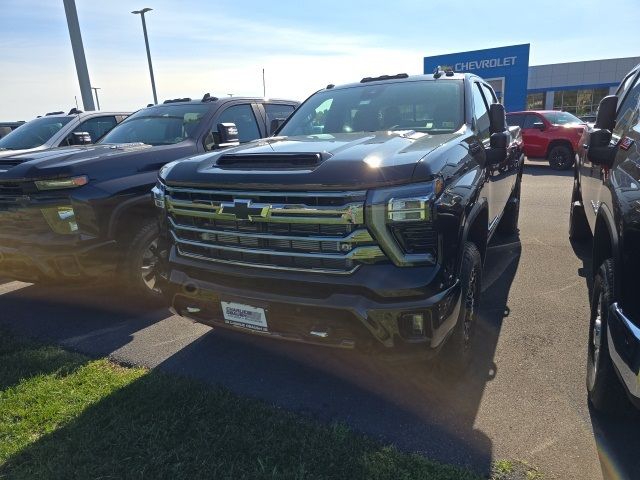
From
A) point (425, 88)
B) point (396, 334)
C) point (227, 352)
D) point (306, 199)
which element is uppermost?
point (425, 88)

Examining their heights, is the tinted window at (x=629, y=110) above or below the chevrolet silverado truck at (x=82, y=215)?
above

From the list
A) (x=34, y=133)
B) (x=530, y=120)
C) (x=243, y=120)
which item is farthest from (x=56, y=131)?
(x=530, y=120)

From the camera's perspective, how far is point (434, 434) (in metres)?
2.60

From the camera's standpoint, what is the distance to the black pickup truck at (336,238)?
2309 mm

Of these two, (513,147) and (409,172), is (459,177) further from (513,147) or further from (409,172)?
(513,147)

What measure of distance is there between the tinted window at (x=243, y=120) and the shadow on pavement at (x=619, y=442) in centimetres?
449

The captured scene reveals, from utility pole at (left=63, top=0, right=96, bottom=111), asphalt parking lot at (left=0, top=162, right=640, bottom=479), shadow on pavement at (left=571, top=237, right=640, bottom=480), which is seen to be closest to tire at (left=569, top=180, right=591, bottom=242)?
asphalt parking lot at (left=0, top=162, right=640, bottom=479)

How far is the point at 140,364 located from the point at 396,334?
215cm

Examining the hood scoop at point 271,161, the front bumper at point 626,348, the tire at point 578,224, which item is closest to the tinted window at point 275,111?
the hood scoop at point 271,161

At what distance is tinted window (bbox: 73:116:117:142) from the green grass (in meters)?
4.81

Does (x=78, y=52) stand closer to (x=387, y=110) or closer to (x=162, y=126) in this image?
(x=162, y=126)

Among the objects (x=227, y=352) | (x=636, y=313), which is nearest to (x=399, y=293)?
(x=636, y=313)

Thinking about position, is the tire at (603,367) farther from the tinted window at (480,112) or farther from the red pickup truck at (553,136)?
the red pickup truck at (553,136)

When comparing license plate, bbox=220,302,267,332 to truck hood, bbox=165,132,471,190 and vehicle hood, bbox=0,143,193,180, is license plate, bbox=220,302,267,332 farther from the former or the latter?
vehicle hood, bbox=0,143,193,180
